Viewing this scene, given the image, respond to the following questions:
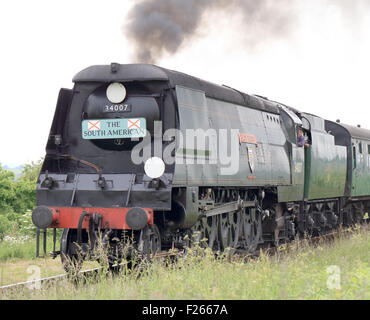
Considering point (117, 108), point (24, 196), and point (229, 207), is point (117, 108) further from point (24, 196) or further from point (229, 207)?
point (24, 196)

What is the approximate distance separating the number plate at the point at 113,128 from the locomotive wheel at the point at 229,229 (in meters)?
2.59

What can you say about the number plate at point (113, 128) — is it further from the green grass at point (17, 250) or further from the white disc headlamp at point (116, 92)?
the green grass at point (17, 250)

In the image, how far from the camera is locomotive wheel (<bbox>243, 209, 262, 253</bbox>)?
12.5 metres

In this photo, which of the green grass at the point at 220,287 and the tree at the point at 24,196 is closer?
the green grass at the point at 220,287

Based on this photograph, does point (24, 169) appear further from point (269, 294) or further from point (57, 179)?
point (269, 294)

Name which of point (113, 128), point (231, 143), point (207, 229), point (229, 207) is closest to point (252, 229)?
point (229, 207)

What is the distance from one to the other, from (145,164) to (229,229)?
10.3 feet

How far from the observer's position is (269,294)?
6.48 meters

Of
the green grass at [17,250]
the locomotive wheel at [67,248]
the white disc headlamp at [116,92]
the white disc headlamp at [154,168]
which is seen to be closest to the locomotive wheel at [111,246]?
the locomotive wheel at [67,248]

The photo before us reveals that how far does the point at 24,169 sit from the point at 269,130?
18.5m

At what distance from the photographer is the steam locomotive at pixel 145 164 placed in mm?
9148

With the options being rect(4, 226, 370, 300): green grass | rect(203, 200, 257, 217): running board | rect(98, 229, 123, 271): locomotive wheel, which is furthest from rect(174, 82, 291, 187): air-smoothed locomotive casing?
rect(4, 226, 370, 300): green grass
